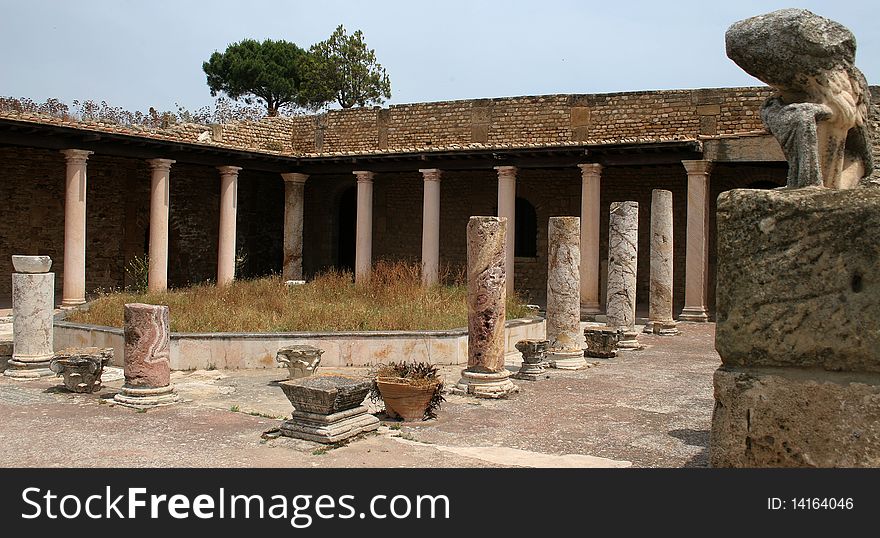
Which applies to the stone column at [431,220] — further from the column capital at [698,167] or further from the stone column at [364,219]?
the column capital at [698,167]

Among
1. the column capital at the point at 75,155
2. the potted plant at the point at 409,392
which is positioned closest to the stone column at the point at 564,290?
the potted plant at the point at 409,392

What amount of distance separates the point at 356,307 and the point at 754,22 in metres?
10.5

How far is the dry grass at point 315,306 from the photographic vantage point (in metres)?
12.0

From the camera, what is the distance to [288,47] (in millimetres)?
44406

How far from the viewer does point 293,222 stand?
2183 cm

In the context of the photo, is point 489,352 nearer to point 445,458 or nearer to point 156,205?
point 445,458

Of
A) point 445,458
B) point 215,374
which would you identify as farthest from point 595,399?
point 215,374

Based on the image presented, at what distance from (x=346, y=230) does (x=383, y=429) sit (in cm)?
1815

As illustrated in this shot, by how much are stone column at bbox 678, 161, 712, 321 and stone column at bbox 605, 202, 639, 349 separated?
4051 mm

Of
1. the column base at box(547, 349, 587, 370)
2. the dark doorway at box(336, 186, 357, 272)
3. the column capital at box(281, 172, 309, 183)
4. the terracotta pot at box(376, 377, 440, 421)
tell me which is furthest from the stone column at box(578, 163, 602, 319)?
the terracotta pot at box(376, 377, 440, 421)

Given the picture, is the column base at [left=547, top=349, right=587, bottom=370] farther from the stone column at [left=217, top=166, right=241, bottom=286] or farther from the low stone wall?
the stone column at [left=217, top=166, right=241, bottom=286]

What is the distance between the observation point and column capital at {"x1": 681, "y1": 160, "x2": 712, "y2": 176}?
17.4 meters

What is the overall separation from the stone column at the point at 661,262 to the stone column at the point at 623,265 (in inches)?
78.6

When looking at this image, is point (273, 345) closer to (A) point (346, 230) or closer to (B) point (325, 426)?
(B) point (325, 426)
